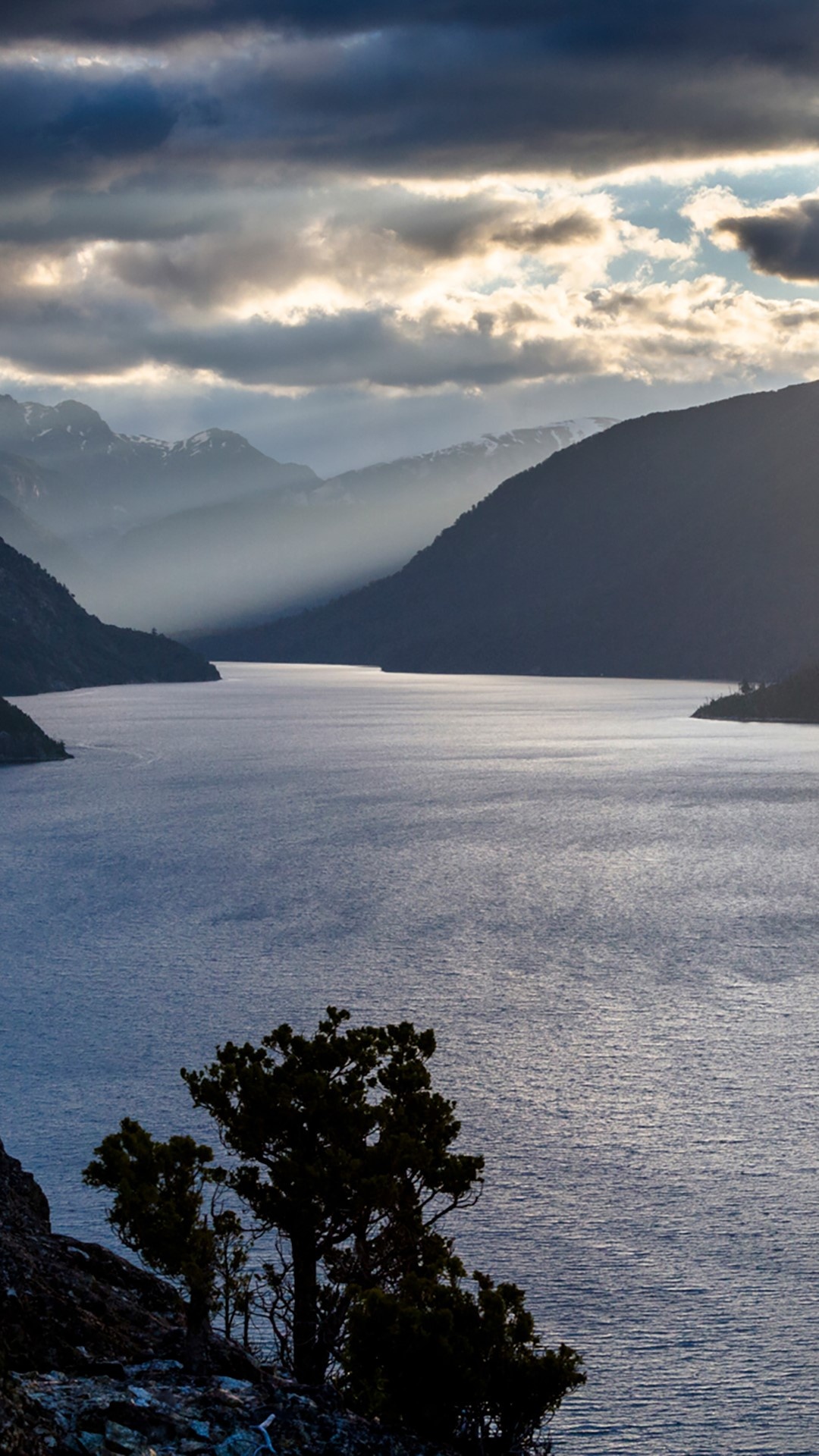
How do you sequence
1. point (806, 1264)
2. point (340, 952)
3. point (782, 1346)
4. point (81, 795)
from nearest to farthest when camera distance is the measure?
point (782, 1346), point (806, 1264), point (340, 952), point (81, 795)

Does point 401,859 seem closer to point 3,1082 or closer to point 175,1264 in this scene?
point 3,1082

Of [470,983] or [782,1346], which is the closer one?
[782,1346]

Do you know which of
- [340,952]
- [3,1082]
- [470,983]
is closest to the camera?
[3,1082]

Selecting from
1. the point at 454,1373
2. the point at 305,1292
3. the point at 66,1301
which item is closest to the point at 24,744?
the point at 305,1292

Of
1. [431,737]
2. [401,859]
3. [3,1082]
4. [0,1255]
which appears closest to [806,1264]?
[0,1255]

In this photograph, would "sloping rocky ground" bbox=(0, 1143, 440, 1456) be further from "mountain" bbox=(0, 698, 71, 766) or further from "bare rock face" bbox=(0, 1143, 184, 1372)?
"mountain" bbox=(0, 698, 71, 766)

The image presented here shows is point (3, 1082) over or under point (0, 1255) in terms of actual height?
under

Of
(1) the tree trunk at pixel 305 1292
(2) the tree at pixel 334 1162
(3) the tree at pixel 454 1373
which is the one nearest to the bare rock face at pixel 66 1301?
(1) the tree trunk at pixel 305 1292

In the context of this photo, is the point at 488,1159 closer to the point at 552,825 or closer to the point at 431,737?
the point at 552,825
